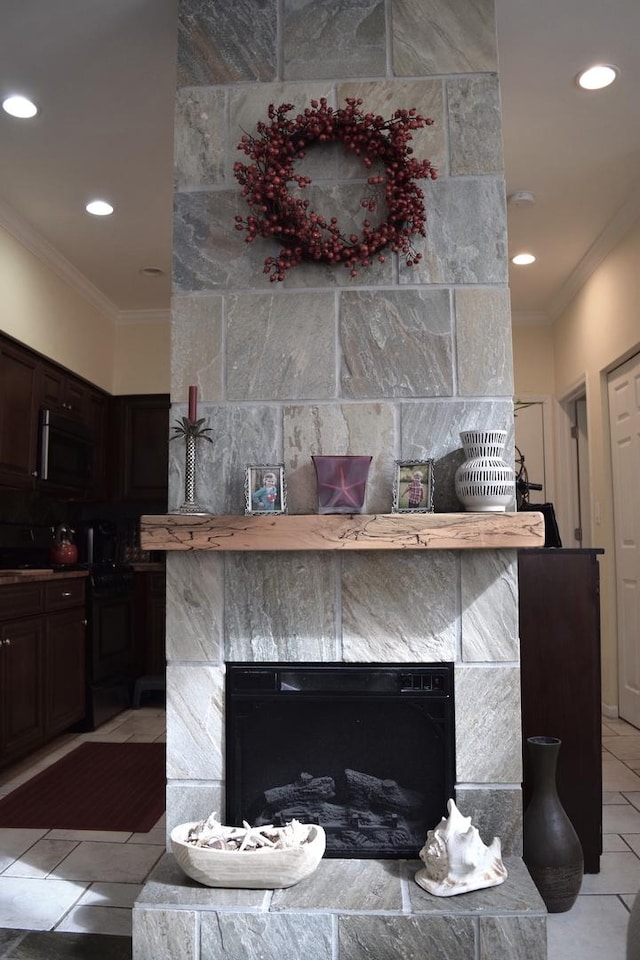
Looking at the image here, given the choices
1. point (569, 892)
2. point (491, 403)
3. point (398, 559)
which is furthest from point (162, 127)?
point (569, 892)

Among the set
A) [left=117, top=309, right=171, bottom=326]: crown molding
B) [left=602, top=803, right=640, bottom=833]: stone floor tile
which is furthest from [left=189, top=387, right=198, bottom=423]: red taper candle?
[left=117, top=309, right=171, bottom=326]: crown molding

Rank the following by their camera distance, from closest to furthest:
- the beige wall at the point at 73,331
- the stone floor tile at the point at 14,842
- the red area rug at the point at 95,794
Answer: the stone floor tile at the point at 14,842 < the red area rug at the point at 95,794 < the beige wall at the point at 73,331

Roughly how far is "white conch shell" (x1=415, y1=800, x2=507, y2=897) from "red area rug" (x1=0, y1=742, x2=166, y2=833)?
1.35m

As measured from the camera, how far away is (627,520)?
4.58 metres

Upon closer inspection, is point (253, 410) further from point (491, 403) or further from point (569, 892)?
point (569, 892)

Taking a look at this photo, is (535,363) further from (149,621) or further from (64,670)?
(64,670)

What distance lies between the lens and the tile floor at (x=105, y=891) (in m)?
2.08

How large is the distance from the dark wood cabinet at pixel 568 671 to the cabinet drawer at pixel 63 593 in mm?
2499

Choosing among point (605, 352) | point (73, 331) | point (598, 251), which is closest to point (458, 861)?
point (605, 352)

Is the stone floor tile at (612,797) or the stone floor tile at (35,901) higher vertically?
the stone floor tile at (612,797)

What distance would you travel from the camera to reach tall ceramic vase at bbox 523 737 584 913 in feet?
7.32

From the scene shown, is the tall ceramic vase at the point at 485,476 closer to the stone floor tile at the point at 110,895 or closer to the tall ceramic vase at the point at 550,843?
the tall ceramic vase at the point at 550,843

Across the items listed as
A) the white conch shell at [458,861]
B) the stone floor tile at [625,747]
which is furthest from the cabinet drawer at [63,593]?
the stone floor tile at [625,747]

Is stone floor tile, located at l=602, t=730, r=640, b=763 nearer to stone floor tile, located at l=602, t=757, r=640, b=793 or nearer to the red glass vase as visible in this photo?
stone floor tile, located at l=602, t=757, r=640, b=793
